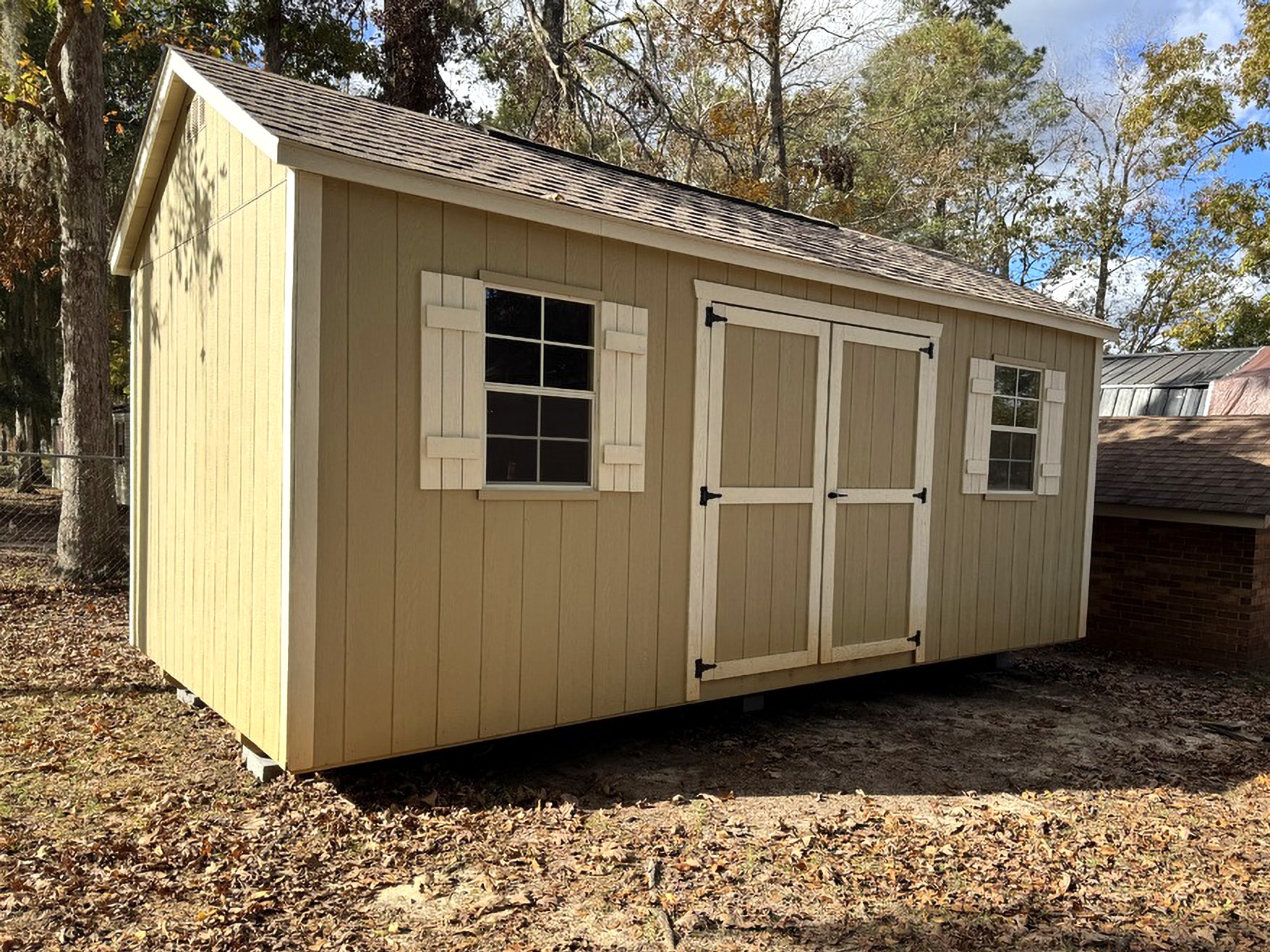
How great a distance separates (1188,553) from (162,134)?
359 inches

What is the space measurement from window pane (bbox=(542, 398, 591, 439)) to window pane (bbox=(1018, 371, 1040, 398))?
4.12 meters

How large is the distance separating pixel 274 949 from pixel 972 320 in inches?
235

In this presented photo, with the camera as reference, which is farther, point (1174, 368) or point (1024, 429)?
point (1174, 368)

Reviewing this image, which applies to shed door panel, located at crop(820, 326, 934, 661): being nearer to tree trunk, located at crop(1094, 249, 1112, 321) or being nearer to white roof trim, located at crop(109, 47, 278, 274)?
white roof trim, located at crop(109, 47, 278, 274)

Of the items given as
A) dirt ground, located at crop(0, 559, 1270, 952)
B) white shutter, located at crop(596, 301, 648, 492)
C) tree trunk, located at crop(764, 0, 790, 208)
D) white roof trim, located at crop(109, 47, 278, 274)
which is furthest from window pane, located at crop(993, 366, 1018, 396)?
tree trunk, located at crop(764, 0, 790, 208)

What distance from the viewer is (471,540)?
438cm

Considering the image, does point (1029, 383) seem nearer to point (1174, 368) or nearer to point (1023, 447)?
point (1023, 447)

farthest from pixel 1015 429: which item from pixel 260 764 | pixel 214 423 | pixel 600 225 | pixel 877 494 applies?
pixel 260 764

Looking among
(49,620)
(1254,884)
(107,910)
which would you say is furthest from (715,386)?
(49,620)

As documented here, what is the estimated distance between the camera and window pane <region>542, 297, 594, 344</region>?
4.65 m

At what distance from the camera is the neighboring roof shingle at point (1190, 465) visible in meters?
8.41

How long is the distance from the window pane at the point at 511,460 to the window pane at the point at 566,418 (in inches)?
5.0

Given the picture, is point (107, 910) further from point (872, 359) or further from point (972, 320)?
point (972, 320)

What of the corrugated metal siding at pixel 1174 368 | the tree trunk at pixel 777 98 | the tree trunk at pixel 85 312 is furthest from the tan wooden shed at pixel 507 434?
the tree trunk at pixel 777 98
